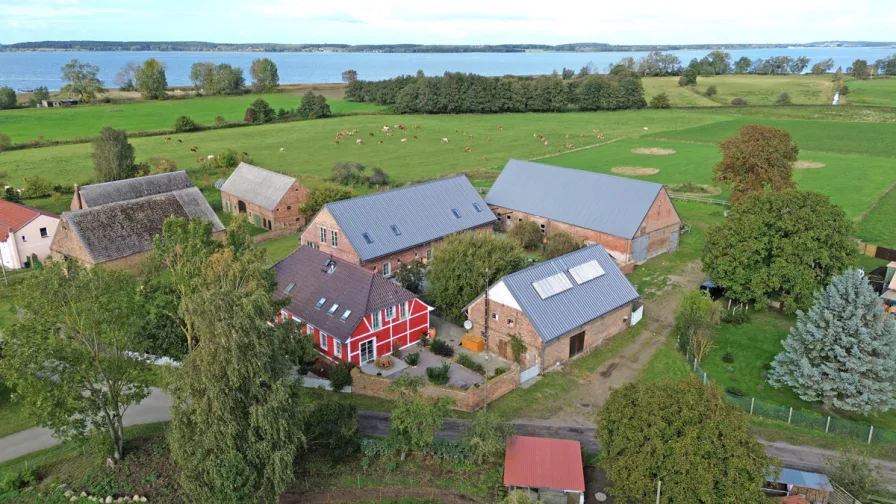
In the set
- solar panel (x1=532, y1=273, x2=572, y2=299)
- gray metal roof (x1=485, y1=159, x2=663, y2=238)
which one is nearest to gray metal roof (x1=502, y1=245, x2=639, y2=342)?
solar panel (x1=532, y1=273, x2=572, y2=299)

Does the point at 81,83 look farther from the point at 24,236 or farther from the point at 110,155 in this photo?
the point at 24,236

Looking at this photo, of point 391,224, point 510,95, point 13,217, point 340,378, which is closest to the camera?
point 340,378

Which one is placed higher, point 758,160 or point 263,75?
point 263,75

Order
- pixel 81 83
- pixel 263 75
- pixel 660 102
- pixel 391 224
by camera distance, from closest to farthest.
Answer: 1. pixel 391 224
2. pixel 660 102
3. pixel 81 83
4. pixel 263 75

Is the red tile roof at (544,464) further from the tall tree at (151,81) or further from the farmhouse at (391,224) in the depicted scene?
the tall tree at (151,81)

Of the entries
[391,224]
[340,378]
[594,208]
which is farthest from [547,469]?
[594,208]

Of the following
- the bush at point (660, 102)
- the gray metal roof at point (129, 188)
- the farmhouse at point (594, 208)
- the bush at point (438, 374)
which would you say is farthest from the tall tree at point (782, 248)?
the bush at point (660, 102)

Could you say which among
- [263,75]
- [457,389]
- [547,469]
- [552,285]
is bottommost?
[547,469]

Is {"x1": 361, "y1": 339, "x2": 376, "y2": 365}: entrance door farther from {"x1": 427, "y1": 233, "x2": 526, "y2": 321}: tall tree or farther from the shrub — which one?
{"x1": 427, "y1": 233, "x2": 526, "y2": 321}: tall tree
